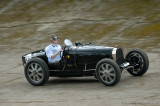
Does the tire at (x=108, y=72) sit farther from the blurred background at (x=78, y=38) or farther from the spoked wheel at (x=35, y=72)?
the spoked wheel at (x=35, y=72)

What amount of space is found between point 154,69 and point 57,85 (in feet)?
11.0

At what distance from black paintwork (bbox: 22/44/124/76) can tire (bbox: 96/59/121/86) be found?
0.51 meters

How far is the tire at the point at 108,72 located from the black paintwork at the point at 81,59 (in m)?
0.51

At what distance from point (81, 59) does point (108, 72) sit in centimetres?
107

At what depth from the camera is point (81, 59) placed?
31.3ft

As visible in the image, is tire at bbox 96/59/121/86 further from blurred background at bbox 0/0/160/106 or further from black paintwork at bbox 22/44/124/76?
black paintwork at bbox 22/44/124/76

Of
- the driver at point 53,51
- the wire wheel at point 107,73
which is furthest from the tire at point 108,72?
the driver at point 53,51

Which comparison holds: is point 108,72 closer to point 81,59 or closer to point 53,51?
point 81,59

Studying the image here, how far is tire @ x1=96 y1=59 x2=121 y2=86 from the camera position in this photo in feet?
28.4

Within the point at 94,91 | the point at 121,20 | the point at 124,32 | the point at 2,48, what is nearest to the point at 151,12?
the point at 121,20

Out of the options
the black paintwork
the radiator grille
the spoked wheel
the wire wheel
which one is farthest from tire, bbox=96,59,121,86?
the spoked wheel

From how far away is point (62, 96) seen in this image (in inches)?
322

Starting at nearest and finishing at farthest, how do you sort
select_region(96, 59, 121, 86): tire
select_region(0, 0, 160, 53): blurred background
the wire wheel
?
select_region(96, 59, 121, 86): tire, the wire wheel, select_region(0, 0, 160, 53): blurred background

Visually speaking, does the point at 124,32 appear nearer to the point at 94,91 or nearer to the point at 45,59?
the point at 45,59
